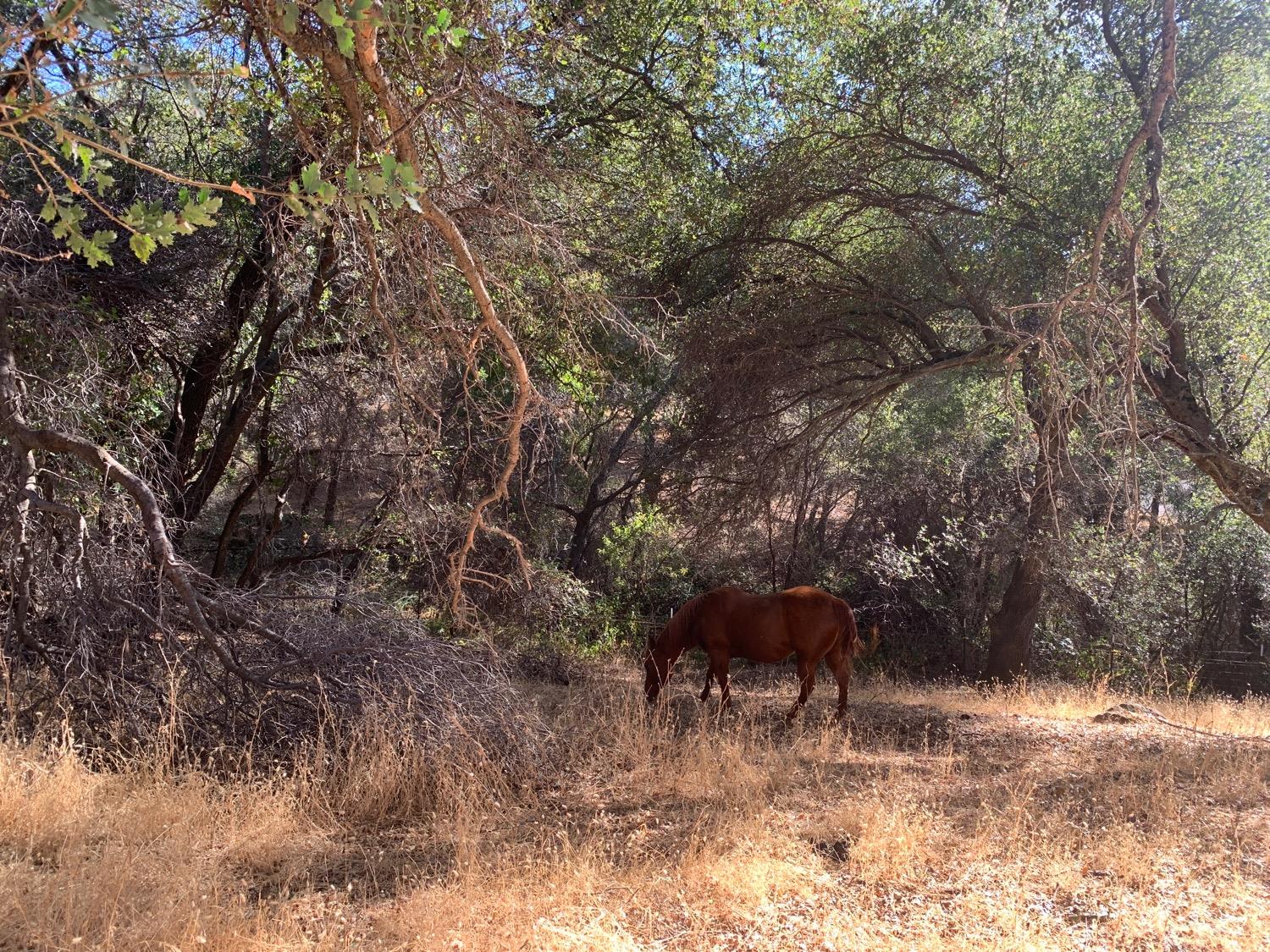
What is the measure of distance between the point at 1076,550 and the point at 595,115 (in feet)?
26.3

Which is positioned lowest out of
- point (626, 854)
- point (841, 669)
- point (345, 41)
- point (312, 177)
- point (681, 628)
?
point (626, 854)

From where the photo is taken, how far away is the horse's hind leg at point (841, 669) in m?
8.82

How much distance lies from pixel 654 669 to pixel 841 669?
1.86 metres

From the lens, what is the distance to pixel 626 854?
4492mm

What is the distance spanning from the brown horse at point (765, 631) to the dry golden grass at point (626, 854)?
2.34 meters

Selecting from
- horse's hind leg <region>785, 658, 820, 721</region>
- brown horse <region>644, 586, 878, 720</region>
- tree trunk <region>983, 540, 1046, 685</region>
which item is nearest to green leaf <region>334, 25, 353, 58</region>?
brown horse <region>644, 586, 878, 720</region>

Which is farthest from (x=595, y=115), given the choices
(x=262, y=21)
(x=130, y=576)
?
(x=130, y=576)

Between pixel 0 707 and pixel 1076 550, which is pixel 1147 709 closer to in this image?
pixel 1076 550

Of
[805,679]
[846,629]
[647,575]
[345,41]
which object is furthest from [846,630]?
[345,41]

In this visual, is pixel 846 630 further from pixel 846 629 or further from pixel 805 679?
pixel 805 679

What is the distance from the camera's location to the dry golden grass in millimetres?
3531

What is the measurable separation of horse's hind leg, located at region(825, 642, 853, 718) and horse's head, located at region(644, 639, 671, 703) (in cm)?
167

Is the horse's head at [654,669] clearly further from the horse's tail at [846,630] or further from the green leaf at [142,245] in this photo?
the green leaf at [142,245]

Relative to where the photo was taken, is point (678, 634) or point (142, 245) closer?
point (142, 245)
